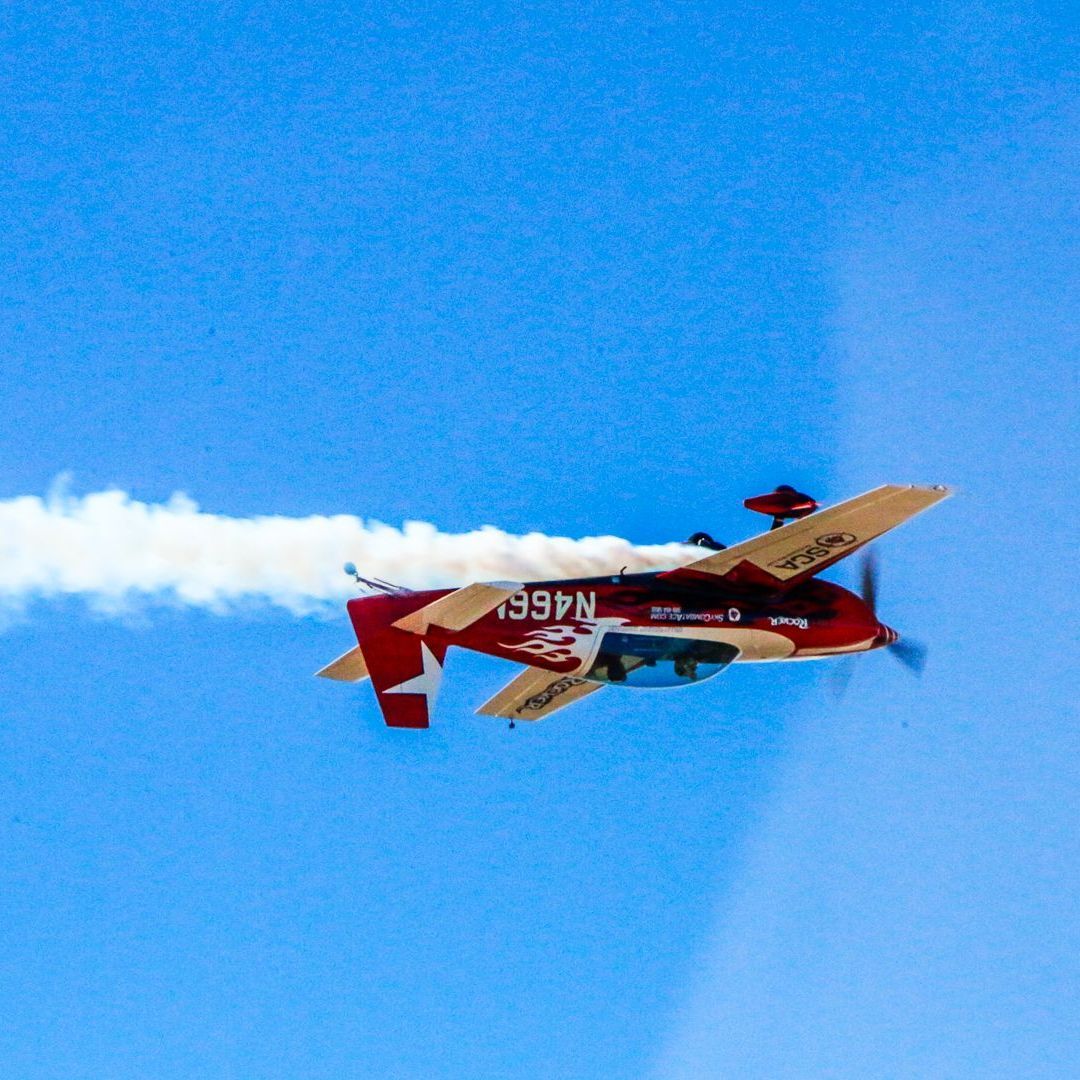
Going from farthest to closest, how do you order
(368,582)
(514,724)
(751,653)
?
(514,724) < (751,653) < (368,582)

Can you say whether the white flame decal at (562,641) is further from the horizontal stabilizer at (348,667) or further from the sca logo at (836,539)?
the sca logo at (836,539)

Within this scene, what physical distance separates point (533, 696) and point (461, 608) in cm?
576

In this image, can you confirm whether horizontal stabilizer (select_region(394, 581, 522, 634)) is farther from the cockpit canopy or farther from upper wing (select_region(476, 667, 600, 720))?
upper wing (select_region(476, 667, 600, 720))

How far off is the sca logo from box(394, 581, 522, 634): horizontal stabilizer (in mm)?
6292

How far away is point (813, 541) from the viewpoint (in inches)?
1476

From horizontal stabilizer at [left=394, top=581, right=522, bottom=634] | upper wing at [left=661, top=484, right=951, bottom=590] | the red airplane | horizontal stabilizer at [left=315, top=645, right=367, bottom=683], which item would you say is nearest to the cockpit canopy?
the red airplane

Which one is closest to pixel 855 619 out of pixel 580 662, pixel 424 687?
pixel 580 662

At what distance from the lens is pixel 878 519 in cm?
3725

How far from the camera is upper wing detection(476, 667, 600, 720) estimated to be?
39.8 m

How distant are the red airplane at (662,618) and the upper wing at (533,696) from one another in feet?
0.29

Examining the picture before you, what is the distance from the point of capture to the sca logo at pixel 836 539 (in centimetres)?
3750

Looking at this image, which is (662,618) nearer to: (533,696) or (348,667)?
(533,696)

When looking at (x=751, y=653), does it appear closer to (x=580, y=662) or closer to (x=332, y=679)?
(x=580, y=662)

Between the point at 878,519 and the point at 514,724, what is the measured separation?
8.85 metres
